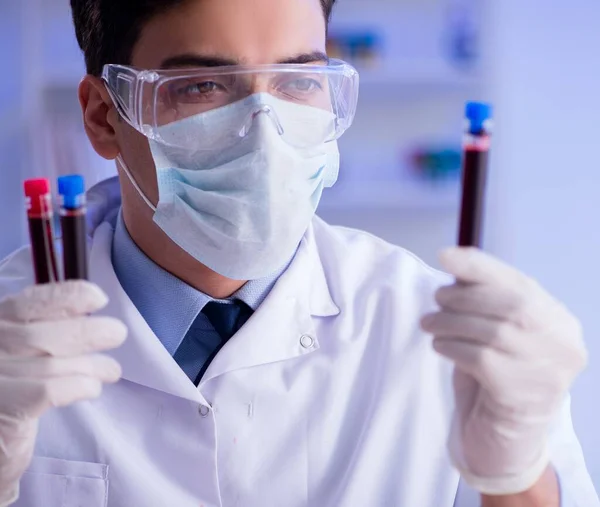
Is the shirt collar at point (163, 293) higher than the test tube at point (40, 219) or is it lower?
lower

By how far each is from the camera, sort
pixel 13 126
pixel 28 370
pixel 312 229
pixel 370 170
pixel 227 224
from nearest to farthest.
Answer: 1. pixel 28 370
2. pixel 227 224
3. pixel 312 229
4. pixel 13 126
5. pixel 370 170

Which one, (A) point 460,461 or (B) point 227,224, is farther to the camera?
(B) point 227,224

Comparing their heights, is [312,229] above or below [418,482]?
above

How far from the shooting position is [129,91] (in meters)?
1.40

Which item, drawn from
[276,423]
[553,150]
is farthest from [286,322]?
[553,150]

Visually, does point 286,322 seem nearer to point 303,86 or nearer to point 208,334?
point 208,334

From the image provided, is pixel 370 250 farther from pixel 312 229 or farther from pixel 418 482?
pixel 418 482

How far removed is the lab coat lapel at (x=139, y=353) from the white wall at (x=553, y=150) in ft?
8.37

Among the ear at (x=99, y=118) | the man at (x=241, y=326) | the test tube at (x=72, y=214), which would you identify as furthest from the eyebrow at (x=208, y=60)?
the test tube at (x=72, y=214)

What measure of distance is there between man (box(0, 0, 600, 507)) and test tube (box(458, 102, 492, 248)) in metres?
0.42

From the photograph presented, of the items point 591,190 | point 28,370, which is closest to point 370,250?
point 28,370

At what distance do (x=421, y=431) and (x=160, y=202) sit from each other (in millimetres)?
608

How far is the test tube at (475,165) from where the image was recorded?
95 centimetres

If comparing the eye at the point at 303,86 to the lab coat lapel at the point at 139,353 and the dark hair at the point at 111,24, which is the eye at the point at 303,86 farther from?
the lab coat lapel at the point at 139,353
